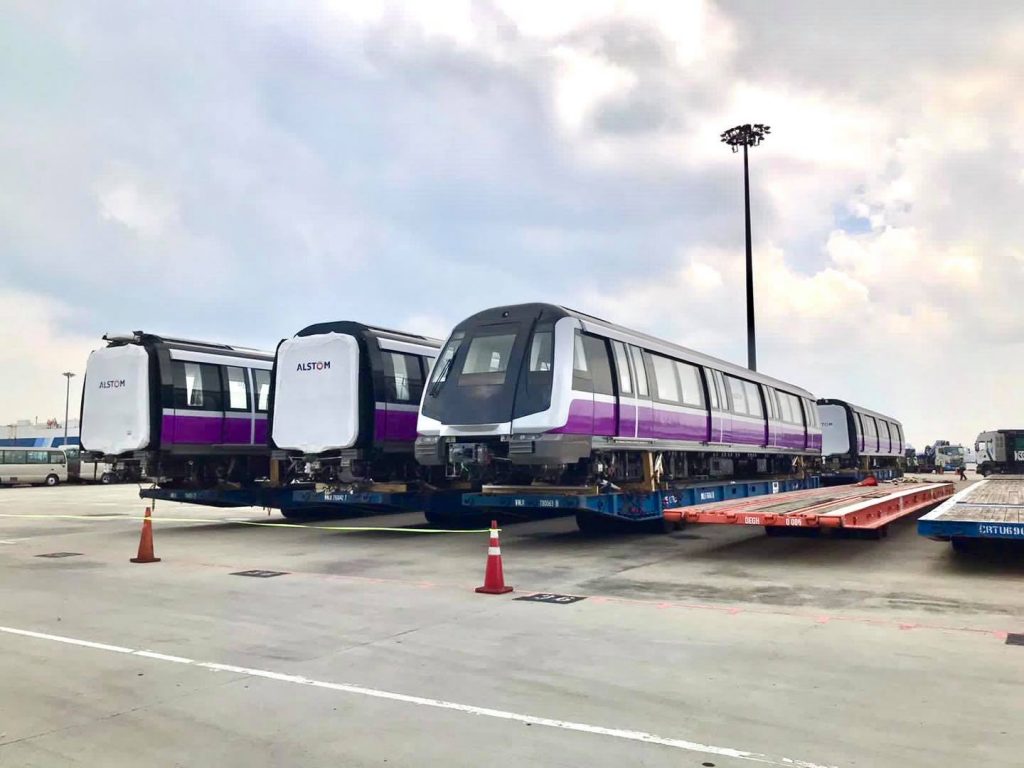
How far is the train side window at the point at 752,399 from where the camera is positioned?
20.1 m

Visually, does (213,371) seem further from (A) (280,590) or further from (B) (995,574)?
(B) (995,574)

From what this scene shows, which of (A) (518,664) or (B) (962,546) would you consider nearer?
(A) (518,664)

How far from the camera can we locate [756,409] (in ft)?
67.2

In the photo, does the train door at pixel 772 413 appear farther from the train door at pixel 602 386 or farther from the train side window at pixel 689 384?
the train door at pixel 602 386

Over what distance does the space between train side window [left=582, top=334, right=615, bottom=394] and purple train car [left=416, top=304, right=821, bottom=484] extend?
0.02 meters

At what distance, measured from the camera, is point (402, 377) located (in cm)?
1608

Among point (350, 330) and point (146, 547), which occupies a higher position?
point (350, 330)

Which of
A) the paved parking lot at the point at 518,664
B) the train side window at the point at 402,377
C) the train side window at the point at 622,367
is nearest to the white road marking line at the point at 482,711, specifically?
the paved parking lot at the point at 518,664

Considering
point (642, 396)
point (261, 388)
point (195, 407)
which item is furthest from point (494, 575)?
point (261, 388)

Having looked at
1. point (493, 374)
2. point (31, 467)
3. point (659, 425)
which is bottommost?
point (31, 467)

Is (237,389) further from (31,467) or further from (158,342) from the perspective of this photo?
(31,467)

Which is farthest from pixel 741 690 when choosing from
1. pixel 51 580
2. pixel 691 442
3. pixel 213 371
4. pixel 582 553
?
pixel 213 371

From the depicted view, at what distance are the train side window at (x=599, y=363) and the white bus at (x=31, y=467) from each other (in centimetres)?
3791

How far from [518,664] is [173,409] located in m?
12.8
